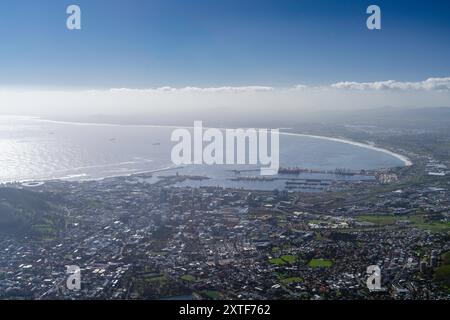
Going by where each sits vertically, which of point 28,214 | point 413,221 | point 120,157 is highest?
Answer: point 120,157

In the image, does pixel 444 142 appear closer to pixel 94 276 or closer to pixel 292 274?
pixel 292 274

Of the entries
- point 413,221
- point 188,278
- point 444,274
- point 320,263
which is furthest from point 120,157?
point 444,274

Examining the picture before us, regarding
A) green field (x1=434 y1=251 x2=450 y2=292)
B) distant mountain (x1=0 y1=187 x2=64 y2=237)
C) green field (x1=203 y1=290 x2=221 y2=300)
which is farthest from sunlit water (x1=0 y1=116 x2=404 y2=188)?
green field (x1=203 y1=290 x2=221 y2=300)

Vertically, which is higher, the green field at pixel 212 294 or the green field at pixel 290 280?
the green field at pixel 290 280

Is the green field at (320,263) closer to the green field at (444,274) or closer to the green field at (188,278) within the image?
the green field at (444,274)

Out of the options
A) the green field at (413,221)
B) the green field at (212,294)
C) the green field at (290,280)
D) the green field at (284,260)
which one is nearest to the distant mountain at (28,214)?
the green field at (212,294)

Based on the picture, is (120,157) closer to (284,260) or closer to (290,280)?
(284,260)

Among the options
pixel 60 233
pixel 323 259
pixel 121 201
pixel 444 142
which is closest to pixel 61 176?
pixel 121 201
